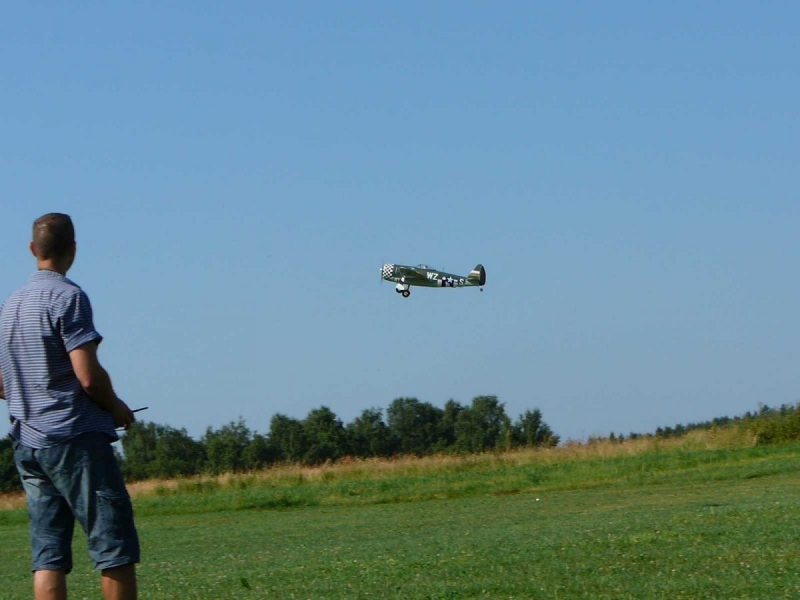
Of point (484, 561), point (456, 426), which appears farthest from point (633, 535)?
point (456, 426)

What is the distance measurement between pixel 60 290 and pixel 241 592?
3.90m

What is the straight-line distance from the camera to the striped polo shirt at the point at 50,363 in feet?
17.6

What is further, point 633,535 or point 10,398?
point 633,535

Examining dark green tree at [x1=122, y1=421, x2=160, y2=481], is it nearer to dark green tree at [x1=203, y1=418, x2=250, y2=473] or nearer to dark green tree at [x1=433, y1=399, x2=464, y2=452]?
dark green tree at [x1=203, y1=418, x2=250, y2=473]

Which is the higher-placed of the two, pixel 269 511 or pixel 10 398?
pixel 10 398

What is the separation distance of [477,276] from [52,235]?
29.1 metres

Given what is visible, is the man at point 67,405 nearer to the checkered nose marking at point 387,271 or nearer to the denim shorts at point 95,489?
the denim shorts at point 95,489

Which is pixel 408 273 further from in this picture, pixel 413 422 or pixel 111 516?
pixel 413 422

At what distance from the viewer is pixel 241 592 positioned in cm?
859

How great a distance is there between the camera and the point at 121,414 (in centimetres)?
549

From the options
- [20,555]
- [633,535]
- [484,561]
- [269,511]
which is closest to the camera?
[484,561]

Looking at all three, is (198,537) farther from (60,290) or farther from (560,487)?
(60,290)

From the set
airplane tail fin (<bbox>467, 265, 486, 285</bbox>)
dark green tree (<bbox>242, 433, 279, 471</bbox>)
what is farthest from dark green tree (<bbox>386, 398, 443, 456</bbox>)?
airplane tail fin (<bbox>467, 265, 486, 285</bbox>)

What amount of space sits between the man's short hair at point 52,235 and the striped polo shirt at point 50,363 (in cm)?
13
